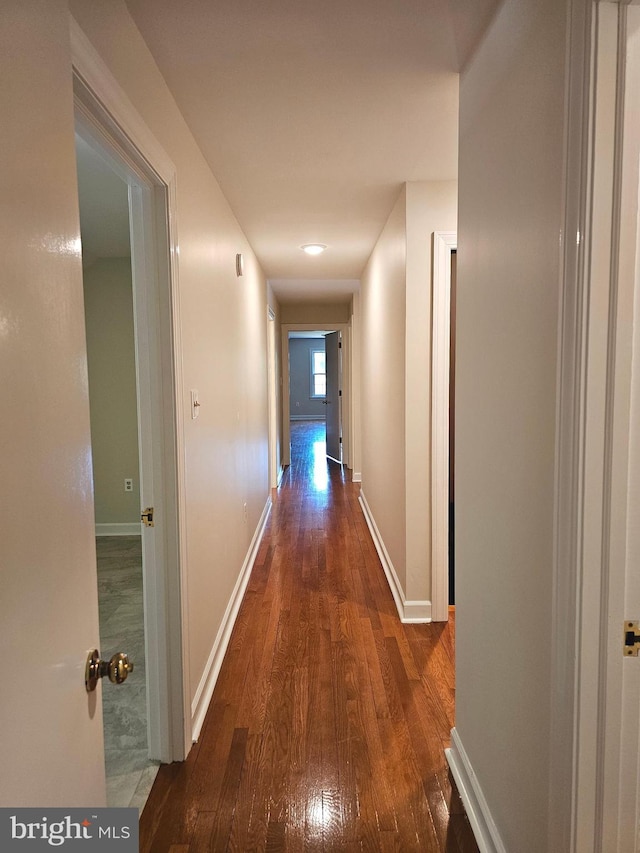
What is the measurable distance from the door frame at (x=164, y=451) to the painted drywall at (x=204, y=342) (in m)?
0.11

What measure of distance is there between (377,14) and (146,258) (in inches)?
39.0

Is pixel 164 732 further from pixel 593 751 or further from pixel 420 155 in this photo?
pixel 420 155

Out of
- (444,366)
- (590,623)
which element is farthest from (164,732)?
(444,366)

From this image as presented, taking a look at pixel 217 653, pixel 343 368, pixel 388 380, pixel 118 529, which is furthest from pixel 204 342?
pixel 343 368

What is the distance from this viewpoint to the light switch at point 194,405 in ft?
7.26

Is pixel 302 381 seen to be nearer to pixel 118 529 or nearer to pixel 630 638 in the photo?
pixel 118 529

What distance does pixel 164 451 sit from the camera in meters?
1.93

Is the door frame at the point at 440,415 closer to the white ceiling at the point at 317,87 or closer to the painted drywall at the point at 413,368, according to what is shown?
the painted drywall at the point at 413,368

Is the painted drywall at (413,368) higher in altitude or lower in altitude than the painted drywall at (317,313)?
lower

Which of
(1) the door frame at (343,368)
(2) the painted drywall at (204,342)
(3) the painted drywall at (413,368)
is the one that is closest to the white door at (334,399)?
(1) the door frame at (343,368)

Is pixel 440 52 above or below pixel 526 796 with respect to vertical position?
above

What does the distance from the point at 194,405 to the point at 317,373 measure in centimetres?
1267

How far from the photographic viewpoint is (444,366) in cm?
304

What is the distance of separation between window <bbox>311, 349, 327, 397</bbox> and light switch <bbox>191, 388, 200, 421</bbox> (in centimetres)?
1239
